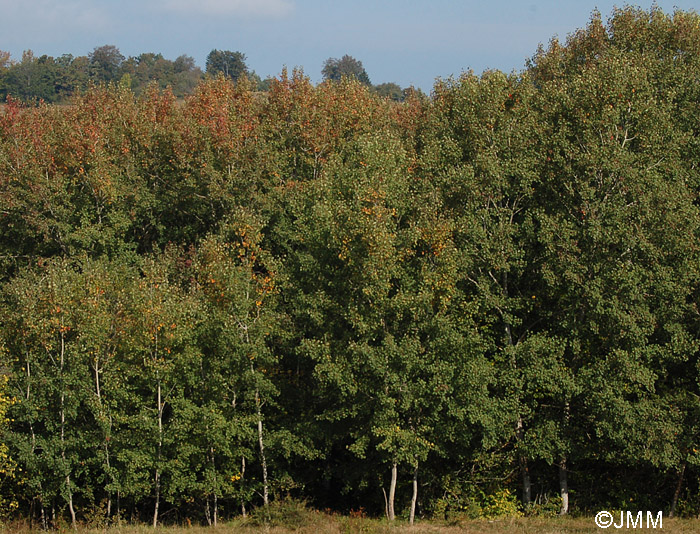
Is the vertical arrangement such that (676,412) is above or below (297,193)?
below

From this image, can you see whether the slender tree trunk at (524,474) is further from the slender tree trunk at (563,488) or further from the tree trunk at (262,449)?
the tree trunk at (262,449)

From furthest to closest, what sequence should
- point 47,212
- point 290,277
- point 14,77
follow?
point 14,77 < point 47,212 < point 290,277

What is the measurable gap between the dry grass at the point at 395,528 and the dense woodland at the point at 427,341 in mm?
1712

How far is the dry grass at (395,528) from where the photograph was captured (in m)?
27.7

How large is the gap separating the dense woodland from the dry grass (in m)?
1.71

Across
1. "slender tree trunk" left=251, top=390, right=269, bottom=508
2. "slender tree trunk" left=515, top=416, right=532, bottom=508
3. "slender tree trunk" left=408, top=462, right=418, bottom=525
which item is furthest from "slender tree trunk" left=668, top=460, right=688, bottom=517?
"slender tree trunk" left=251, top=390, right=269, bottom=508

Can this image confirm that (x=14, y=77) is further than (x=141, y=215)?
Yes

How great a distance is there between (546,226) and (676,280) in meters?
5.65

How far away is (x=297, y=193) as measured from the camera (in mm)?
38281

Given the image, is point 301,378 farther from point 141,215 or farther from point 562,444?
point 141,215

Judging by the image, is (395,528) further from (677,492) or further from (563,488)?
(677,492)

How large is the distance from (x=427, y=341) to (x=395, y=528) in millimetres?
7511

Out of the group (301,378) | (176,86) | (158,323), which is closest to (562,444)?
(301,378)

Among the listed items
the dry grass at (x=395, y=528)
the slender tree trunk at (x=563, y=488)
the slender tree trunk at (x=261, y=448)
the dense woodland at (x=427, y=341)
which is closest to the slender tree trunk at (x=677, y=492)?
the dense woodland at (x=427, y=341)
